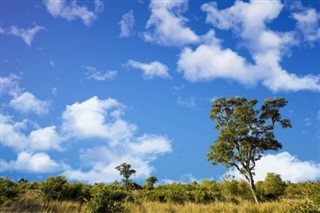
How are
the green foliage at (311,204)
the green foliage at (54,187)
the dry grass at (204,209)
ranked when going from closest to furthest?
the green foliage at (311,204) < the dry grass at (204,209) < the green foliage at (54,187)

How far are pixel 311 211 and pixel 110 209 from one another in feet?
21.4

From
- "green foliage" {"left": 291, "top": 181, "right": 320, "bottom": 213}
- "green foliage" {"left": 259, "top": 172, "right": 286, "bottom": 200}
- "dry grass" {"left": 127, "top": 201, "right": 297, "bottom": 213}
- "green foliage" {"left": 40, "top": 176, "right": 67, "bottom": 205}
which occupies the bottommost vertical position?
"green foliage" {"left": 291, "top": 181, "right": 320, "bottom": 213}

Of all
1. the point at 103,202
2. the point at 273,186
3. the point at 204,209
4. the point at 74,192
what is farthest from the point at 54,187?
the point at 273,186

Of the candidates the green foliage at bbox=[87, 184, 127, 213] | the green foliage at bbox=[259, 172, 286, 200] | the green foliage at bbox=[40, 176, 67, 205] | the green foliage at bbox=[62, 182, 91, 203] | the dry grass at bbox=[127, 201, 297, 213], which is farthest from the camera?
the green foliage at bbox=[259, 172, 286, 200]

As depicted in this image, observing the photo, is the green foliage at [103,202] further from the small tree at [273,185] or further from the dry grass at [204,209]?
the small tree at [273,185]

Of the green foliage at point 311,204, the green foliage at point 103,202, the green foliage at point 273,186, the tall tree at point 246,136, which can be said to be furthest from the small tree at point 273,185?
the green foliage at point 103,202

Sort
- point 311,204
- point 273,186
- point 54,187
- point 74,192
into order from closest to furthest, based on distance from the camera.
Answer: point 311,204, point 54,187, point 74,192, point 273,186

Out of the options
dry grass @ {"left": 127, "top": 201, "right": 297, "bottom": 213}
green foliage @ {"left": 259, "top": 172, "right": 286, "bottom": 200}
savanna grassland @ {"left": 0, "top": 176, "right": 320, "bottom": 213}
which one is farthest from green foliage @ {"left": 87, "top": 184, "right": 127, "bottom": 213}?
green foliage @ {"left": 259, "top": 172, "right": 286, "bottom": 200}

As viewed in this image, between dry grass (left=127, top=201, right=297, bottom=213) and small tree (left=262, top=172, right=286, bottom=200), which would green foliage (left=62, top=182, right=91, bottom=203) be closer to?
dry grass (left=127, top=201, right=297, bottom=213)

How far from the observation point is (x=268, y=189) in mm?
55094

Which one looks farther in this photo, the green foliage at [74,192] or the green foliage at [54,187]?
the green foliage at [74,192]

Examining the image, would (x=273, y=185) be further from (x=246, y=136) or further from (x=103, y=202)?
(x=103, y=202)

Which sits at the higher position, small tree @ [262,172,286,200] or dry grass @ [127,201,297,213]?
small tree @ [262,172,286,200]

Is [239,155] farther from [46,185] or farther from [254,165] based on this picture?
[46,185]
